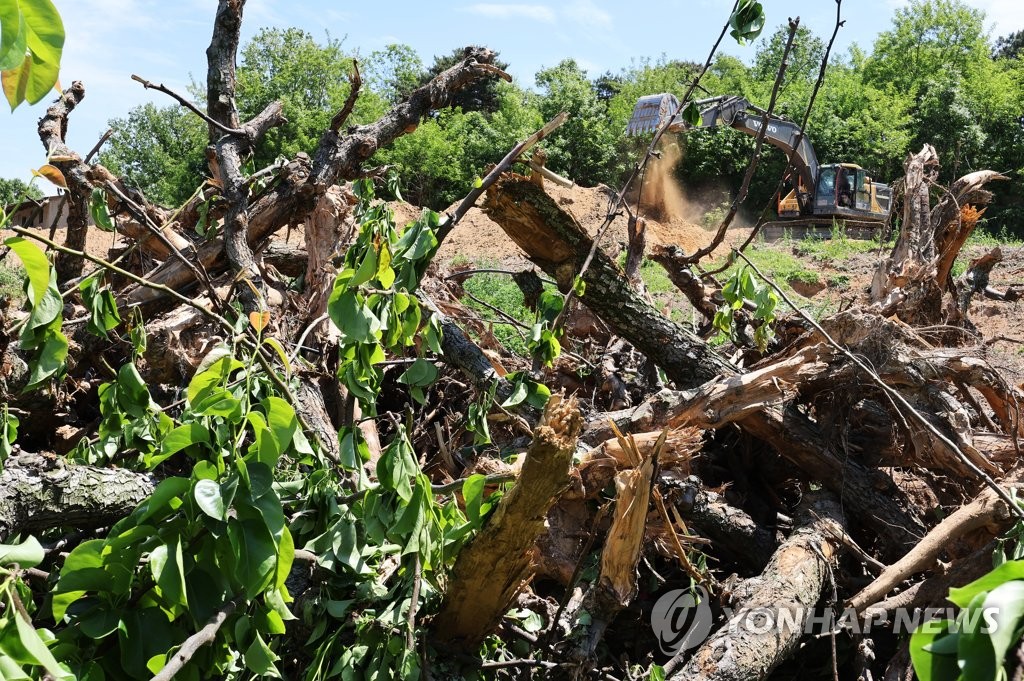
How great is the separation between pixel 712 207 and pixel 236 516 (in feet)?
84.7

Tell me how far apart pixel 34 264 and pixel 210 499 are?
1.48ft

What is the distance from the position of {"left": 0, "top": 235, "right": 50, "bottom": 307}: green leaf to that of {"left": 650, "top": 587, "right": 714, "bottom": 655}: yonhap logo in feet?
6.27

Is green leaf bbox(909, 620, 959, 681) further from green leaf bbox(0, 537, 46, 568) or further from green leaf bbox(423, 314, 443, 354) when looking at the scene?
green leaf bbox(423, 314, 443, 354)

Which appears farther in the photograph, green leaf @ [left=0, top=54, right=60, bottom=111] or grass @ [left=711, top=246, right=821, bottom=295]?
grass @ [left=711, top=246, right=821, bottom=295]

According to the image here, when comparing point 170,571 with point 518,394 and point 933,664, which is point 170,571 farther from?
point 518,394

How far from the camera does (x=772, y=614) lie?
7.59 ft

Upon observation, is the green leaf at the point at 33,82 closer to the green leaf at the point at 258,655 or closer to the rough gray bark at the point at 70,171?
the green leaf at the point at 258,655

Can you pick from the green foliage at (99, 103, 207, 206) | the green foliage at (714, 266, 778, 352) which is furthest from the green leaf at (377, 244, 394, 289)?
the green foliage at (99, 103, 207, 206)

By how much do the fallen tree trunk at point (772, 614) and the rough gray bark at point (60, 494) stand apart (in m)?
1.48

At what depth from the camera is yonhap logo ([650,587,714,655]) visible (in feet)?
8.19

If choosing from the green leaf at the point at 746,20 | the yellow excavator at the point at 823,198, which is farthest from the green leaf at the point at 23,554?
the yellow excavator at the point at 823,198

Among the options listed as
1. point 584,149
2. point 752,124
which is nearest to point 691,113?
point 752,124

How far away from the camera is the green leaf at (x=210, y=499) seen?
52.8 inches

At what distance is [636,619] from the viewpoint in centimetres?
269
